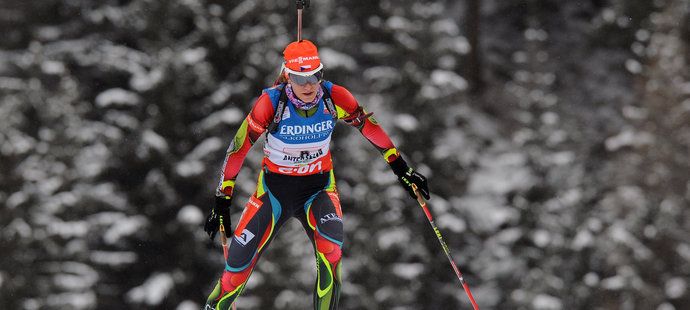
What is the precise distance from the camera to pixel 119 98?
25.7 metres

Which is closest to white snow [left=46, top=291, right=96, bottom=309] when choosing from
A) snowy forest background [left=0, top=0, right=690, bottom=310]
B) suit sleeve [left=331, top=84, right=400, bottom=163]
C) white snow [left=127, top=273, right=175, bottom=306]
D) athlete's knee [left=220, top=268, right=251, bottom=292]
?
snowy forest background [left=0, top=0, right=690, bottom=310]

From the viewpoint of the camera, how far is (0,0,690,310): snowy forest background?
24422mm

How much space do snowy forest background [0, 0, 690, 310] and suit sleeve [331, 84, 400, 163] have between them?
13.9 meters

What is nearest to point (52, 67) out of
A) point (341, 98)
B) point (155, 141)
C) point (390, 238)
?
point (155, 141)

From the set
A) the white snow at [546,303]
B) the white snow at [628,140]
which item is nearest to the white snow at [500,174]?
the white snow at [628,140]

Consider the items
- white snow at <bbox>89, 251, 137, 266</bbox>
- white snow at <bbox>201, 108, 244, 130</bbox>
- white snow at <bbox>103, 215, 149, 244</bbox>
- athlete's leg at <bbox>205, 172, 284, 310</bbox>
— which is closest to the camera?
athlete's leg at <bbox>205, 172, 284, 310</bbox>

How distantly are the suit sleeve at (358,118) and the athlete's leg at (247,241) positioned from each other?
3.28 ft

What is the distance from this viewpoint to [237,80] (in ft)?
80.8

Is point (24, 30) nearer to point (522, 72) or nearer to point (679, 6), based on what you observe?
point (522, 72)

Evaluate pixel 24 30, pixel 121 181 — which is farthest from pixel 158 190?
pixel 24 30

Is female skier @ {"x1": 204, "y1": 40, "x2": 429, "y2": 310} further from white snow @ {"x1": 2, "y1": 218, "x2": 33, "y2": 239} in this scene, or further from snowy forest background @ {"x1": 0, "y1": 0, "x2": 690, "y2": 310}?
white snow @ {"x1": 2, "y1": 218, "x2": 33, "y2": 239}

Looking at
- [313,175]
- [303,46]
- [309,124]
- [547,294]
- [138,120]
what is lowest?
[547,294]

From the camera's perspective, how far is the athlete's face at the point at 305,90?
7.70 meters

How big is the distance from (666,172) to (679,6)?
6061 millimetres
